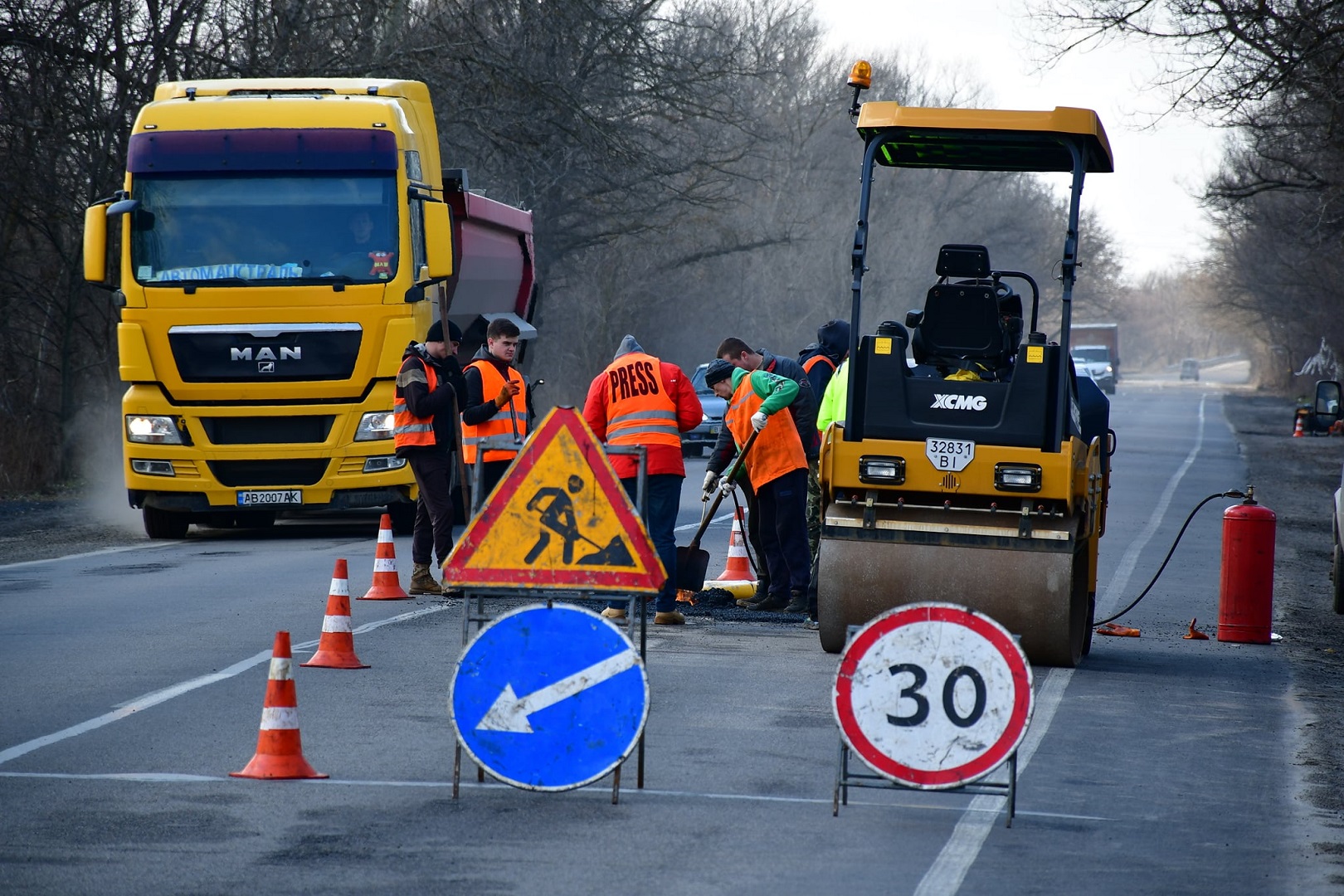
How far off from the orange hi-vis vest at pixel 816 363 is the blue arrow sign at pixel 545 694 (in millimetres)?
6386

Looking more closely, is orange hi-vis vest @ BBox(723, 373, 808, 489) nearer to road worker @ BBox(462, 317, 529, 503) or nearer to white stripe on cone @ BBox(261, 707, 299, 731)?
road worker @ BBox(462, 317, 529, 503)

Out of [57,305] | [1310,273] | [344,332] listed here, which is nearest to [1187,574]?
[344,332]

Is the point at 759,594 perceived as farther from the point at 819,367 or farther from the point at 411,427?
the point at 411,427

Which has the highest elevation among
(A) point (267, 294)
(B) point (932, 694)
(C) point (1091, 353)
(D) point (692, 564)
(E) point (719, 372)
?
(C) point (1091, 353)

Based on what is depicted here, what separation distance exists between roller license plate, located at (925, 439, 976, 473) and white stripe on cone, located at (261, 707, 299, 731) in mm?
4100

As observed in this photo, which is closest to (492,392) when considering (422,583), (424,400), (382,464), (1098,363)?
(424,400)

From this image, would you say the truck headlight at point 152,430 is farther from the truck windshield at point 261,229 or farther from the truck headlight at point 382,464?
the truck headlight at point 382,464

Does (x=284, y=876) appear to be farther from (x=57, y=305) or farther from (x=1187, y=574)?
(x=57, y=305)

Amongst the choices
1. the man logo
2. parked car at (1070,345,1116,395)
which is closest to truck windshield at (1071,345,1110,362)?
parked car at (1070,345,1116,395)

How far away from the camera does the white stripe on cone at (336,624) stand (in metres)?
9.43

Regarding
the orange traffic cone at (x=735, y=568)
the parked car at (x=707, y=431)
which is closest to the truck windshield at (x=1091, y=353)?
the parked car at (x=707, y=431)

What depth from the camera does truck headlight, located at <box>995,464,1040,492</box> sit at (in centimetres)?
948

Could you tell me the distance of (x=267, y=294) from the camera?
16156mm

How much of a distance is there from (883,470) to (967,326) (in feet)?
3.08
